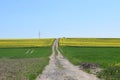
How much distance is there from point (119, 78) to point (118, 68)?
5018 millimetres

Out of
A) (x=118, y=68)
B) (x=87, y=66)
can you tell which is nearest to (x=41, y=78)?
(x=118, y=68)

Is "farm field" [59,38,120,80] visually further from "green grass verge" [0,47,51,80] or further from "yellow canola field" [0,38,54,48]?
"yellow canola field" [0,38,54,48]

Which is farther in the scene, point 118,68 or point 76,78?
→ point 118,68

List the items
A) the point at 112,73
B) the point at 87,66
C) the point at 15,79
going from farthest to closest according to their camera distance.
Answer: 1. the point at 87,66
2. the point at 112,73
3. the point at 15,79

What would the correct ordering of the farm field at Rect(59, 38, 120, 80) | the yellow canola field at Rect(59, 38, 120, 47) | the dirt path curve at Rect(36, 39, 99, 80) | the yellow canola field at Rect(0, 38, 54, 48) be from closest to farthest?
the dirt path curve at Rect(36, 39, 99, 80) < the farm field at Rect(59, 38, 120, 80) < the yellow canola field at Rect(0, 38, 54, 48) < the yellow canola field at Rect(59, 38, 120, 47)

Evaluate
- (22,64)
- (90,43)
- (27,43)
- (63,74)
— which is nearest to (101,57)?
(22,64)

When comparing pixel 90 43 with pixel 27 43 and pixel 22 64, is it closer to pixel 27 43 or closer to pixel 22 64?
pixel 27 43

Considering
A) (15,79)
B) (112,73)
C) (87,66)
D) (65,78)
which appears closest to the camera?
(15,79)

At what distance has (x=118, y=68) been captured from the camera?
3177 centimetres

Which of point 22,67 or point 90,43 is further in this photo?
point 90,43

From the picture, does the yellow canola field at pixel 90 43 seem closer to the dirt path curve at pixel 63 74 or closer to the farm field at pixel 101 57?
the farm field at pixel 101 57

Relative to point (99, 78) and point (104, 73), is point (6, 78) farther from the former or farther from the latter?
point (104, 73)

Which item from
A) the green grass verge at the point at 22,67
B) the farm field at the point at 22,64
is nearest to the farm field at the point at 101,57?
the farm field at the point at 22,64

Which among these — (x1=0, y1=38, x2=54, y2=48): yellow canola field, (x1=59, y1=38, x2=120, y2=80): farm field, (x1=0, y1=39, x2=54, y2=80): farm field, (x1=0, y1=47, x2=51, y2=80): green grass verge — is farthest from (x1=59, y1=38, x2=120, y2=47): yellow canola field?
(x1=0, y1=47, x2=51, y2=80): green grass verge
